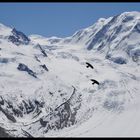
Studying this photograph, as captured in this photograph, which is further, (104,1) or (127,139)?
(104,1)

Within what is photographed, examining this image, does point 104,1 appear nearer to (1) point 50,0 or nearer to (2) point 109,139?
(1) point 50,0

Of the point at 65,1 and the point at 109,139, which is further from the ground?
the point at 65,1

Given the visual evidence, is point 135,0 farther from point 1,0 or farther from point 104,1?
point 1,0

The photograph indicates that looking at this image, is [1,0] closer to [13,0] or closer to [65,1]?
[13,0]

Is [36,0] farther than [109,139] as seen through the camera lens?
Yes

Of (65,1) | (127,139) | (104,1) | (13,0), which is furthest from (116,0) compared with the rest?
(127,139)

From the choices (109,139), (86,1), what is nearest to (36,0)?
(86,1)

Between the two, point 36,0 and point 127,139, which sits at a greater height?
point 36,0
